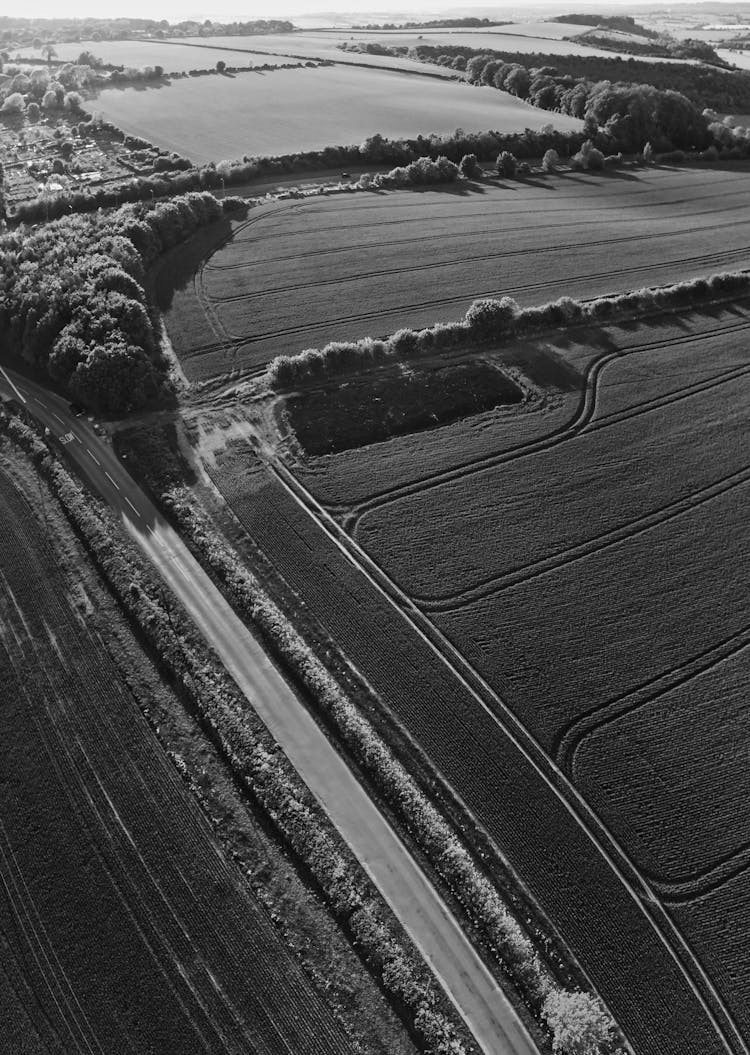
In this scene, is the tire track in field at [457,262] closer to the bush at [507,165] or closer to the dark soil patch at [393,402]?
the dark soil patch at [393,402]

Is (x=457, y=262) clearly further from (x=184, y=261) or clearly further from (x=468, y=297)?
(x=184, y=261)

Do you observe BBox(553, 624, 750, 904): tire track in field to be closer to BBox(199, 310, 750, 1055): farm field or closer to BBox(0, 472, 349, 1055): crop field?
BBox(199, 310, 750, 1055): farm field

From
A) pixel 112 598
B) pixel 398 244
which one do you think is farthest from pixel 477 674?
pixel 398 244

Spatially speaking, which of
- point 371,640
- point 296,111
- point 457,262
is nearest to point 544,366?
point 457,262

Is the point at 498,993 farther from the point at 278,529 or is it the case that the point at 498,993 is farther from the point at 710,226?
the point at 710,226

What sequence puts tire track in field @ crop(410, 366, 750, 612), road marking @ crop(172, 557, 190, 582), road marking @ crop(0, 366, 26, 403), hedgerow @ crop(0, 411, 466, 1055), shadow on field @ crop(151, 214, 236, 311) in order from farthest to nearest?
shadow on field @ crop(151, 214, 236, 311)
road marking @ crop(0, 366, 26, 403)
road marking @ crop(172, 557, 190, 582)
tire track in field @ crop(410, 366, 750, 612)
hedgerow @ crop(0, 411, 466, 1055)

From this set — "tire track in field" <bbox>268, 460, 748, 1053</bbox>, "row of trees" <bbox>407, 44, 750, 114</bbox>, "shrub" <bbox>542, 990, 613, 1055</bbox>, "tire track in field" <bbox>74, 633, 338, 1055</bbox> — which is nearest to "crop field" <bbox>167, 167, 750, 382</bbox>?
"tire track in field" <bbox>268, 460, 748, 1053</bbox>
